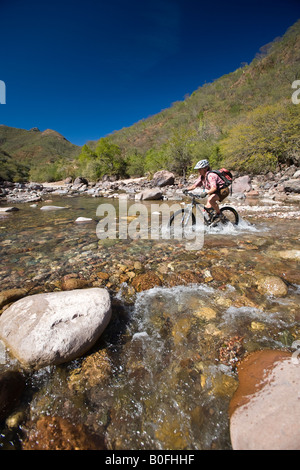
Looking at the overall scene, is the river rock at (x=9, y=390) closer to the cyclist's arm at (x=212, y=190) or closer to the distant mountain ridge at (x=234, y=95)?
the cyclist's arm at (x=212, y=190)

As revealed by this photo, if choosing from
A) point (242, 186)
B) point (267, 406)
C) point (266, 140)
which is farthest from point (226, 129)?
point (267, 406)

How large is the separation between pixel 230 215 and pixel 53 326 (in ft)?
20.6

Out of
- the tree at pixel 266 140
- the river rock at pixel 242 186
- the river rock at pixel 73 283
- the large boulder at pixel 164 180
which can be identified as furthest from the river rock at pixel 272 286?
the large boulder at pixel 164 180

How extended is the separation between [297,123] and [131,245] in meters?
17.6

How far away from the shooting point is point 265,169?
16703 mm

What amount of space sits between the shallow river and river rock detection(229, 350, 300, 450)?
0.09 meters

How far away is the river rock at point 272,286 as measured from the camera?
276cm

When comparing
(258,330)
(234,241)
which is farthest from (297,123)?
(258,330)

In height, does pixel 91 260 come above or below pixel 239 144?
below

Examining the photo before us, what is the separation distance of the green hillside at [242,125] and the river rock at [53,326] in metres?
18.7

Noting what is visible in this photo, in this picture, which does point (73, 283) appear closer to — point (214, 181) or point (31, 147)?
point (214, 181)

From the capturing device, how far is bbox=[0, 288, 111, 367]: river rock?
178 cm

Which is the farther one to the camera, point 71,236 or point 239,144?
point 239,144
